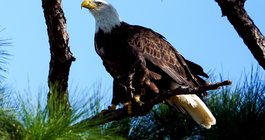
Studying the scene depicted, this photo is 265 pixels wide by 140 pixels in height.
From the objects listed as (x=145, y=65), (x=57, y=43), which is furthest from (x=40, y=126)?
(x=145, y=65)

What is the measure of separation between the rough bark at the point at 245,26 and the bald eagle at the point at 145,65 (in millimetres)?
487

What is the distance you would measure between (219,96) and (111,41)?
2.03 feet

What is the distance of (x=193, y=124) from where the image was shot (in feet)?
11.3

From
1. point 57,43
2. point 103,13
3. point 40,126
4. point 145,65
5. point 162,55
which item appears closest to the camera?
point 40,126

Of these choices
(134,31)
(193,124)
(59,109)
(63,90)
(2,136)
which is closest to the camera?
(2,136)

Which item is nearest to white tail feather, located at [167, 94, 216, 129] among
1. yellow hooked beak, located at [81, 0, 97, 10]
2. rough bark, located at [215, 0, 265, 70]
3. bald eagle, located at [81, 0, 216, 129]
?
→ bald eagle, located at [81, 0, 216, 129]

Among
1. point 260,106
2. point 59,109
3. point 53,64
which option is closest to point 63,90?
point 53,64

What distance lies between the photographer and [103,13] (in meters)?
3.90

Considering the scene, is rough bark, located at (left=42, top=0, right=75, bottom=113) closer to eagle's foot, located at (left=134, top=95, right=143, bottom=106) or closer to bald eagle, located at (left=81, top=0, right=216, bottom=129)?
eagle's foot, located at (left=134, top=95, right=143, bottom=106)

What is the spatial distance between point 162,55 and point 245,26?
2.70 ft

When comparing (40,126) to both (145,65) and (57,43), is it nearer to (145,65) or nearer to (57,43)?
(57,43)

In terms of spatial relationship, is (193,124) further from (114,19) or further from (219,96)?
(114,19)

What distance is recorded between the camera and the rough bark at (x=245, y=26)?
2918mm

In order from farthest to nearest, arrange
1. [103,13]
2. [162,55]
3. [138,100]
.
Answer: [103,13] < [162,55] < [138,100]
